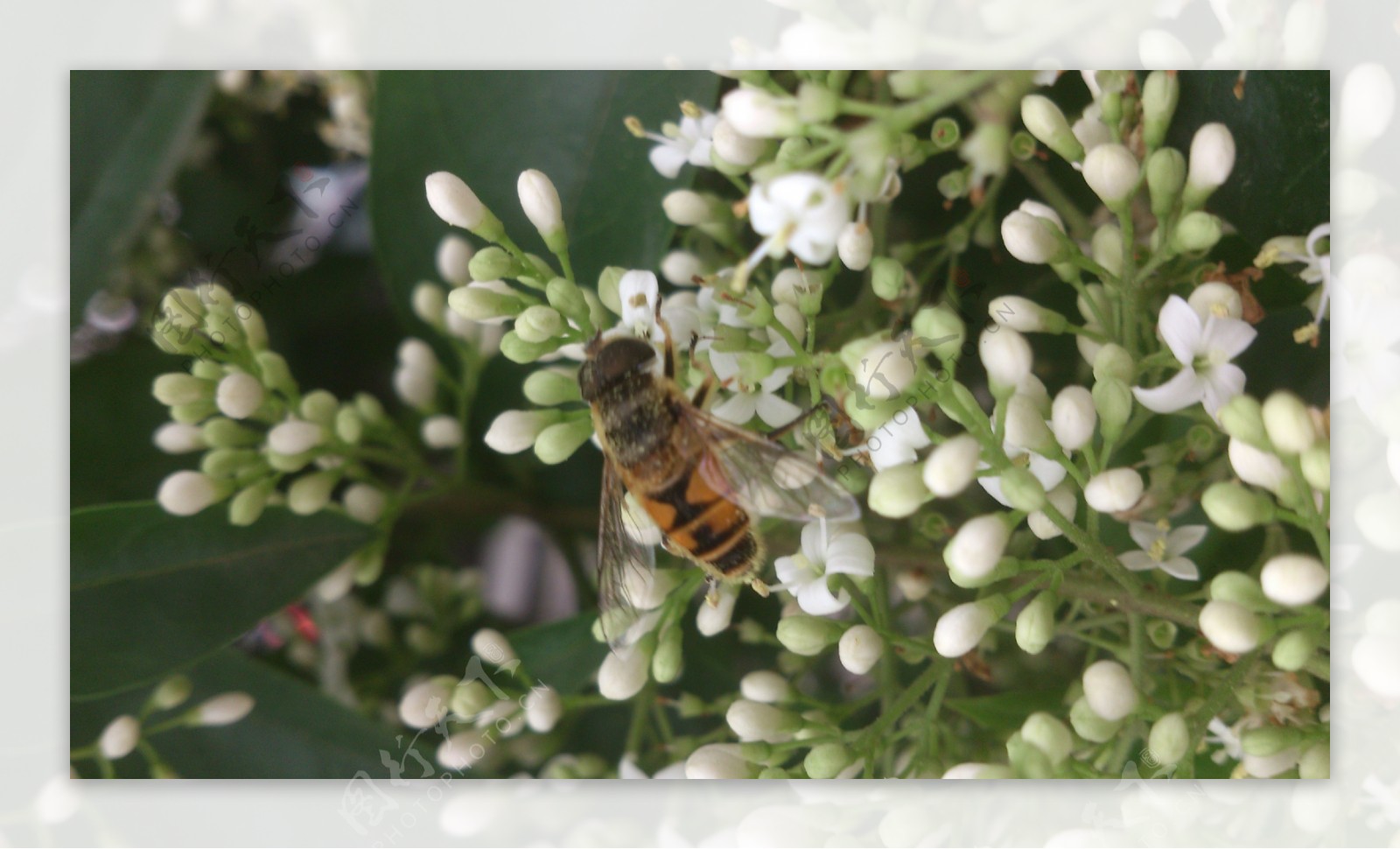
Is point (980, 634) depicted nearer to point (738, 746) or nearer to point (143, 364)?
point (738, 746)

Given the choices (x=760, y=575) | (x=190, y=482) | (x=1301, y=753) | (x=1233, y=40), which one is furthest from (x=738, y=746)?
(x=1233, y=40)

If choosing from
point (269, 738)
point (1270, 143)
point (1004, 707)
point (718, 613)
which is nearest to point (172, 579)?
point (269, 738)

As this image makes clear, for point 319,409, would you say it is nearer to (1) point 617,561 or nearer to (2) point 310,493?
(2) point 310,493

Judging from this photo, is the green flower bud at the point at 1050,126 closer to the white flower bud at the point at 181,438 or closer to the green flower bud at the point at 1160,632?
the green flower bud at the point at 1160,632

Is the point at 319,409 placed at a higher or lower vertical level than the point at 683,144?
lower

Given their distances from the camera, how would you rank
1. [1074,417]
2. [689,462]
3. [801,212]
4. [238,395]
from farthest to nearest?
[238,395], [689,462], [1074,417], [801,212]

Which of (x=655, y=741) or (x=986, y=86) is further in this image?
(x=655, y=741)
